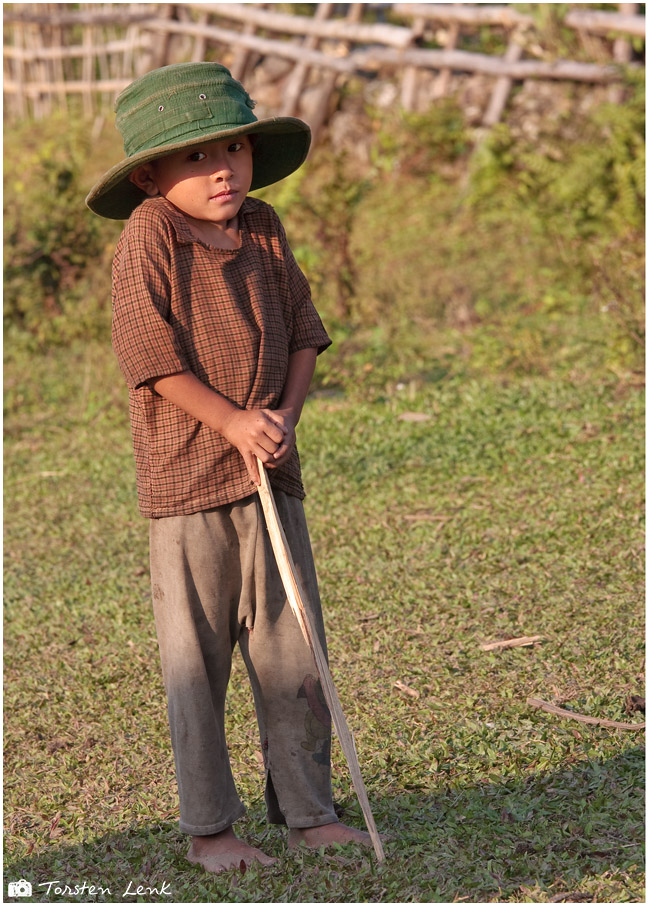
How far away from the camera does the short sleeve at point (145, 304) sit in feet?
7.84

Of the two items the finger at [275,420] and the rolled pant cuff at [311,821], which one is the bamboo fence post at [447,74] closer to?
the finger at [275,420]

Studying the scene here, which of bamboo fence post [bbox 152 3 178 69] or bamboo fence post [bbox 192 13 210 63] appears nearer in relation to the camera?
bamboo fence post [bbox 192 13 210 63]

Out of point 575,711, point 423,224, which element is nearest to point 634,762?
point 575,711

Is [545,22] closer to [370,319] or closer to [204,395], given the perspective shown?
[370,319]

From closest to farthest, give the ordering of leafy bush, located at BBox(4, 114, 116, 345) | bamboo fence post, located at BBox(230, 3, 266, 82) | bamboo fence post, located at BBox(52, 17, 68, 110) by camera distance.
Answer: leafy bush, located at BBox(4, 114, 116, 345)
bamboo fence post, located at BBox(230, 3, 266, 82)
bamboo fence post, located at BBox(52, 17, 68, 110)

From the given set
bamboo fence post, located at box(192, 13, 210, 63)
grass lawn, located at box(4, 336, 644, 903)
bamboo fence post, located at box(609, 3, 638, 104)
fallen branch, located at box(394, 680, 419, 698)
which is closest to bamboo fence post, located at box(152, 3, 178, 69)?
bamboo fence post, located at box(192, 13, 210, 63)

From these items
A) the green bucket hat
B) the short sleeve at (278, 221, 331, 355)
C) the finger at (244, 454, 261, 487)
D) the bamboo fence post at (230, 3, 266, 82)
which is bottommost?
the finger at (244, 454, 261, 487)

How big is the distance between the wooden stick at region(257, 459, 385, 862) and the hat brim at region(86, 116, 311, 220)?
2.31 ft

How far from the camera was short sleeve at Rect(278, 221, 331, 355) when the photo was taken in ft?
8.77

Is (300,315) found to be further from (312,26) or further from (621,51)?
(312,26)

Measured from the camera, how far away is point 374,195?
1137 cm

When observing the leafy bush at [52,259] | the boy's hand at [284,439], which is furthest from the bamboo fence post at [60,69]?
the boy's hand at [284,439]

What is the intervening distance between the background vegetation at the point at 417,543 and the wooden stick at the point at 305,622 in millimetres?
268

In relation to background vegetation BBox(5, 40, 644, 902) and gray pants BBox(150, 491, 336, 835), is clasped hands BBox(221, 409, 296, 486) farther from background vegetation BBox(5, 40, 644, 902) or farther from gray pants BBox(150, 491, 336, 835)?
background vegetation BBox(5, 40, 644, 902)
